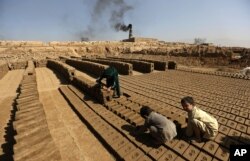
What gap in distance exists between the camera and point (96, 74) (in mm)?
12734

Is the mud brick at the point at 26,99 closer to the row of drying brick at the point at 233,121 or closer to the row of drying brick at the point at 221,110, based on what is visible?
the row of drying brick at the point at 221,110

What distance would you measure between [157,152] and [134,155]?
423 mm

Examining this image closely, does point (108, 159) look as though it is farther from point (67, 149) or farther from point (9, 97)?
point (9, 97)

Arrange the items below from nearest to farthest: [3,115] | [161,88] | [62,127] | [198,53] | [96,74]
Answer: [62,127]
[3,115]
[161,88]
[96,74]
[198,53]

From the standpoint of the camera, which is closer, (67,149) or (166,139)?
(166,139)

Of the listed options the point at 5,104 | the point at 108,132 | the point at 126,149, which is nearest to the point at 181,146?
the point at 126,149

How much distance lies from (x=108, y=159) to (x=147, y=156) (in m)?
0.72

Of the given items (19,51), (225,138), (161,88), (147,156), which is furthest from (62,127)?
(19,51)

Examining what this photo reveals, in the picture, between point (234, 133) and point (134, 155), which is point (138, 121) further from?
point (234, 133)

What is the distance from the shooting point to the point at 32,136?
12.1ft

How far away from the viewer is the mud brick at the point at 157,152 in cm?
339

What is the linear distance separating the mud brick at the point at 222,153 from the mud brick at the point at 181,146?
1.73 feet

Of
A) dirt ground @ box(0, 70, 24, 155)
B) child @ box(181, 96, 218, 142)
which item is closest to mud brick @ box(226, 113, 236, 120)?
child @ box(181, 96, 218, 142)

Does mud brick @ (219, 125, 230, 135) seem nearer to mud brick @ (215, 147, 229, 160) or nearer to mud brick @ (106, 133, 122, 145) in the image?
mud brick @ (215, 147, 229, 160)
